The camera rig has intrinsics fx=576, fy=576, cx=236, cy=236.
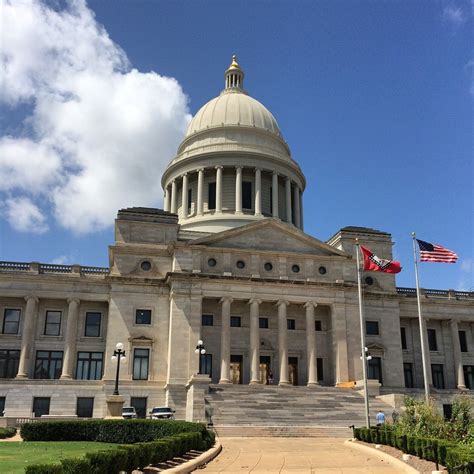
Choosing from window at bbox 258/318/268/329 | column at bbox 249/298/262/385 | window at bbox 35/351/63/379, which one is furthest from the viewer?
window at bbox 258/318/268/329

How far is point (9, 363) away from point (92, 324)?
7576 mm

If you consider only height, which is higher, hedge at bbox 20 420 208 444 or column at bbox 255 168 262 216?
column at bbox 255 168 262 216

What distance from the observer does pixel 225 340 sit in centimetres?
4906

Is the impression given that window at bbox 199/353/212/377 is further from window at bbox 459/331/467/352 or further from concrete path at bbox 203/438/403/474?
window at bbox 459/331/467/352

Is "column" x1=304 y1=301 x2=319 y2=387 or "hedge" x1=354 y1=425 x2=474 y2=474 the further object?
"column" x1=304 y1=301 x2=319 y2=387

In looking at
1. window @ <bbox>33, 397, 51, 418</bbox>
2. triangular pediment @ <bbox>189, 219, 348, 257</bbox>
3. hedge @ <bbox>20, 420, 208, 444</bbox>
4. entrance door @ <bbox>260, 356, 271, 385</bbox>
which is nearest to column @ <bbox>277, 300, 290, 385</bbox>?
entrance door @ <bbox>260, 356, 271, 385</bbox>

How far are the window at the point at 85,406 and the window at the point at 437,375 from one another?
111 ft

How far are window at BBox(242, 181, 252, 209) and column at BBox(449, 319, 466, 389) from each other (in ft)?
83.7

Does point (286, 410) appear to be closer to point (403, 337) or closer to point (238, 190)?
point (403, 337)

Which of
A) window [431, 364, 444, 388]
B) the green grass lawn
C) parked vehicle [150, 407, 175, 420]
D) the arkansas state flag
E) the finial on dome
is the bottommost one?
the green grass lawn

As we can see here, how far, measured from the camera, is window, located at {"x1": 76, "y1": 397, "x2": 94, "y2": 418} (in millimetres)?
46844

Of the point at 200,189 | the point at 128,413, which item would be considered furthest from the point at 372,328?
the point at 128,413

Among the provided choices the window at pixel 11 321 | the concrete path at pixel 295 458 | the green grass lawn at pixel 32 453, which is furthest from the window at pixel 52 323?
the concrete path at pixel 295 458

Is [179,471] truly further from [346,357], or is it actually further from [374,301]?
[374,301]
